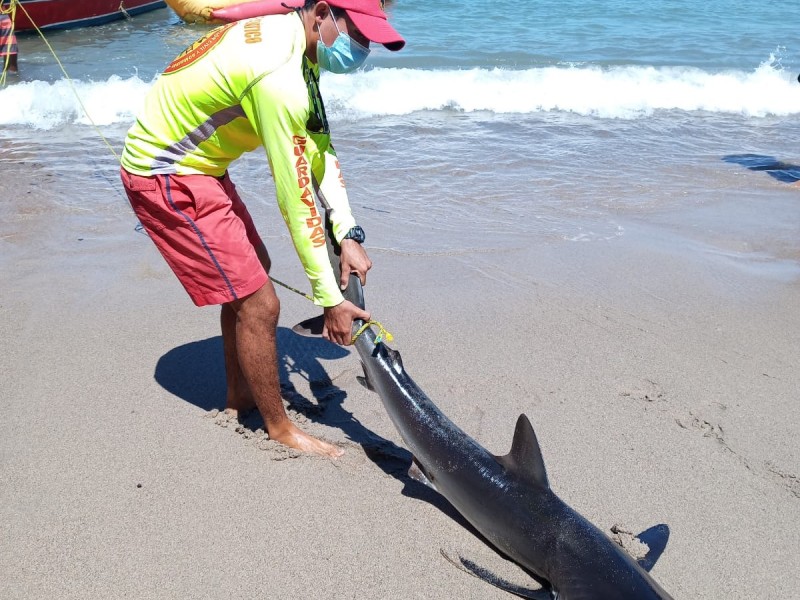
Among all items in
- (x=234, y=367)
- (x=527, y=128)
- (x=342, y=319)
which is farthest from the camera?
(x=527, y=128)

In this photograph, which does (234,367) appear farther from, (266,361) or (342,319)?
(342,319)

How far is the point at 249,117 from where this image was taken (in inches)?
115

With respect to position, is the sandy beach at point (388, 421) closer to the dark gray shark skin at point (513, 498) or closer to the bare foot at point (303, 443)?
the bare foot at point (303, 443)

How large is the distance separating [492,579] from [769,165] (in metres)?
7.58

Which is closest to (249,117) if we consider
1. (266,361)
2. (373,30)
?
(373,30)

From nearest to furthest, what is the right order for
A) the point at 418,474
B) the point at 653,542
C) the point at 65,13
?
the point at 653,542 < the point at 418,474 < the point at 65,13

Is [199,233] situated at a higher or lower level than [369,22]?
lower

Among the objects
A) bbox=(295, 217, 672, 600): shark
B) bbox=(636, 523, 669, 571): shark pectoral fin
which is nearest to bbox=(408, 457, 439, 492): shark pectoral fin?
bbox=(295, 217, 672, 600): shark

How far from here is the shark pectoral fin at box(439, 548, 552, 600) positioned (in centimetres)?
283

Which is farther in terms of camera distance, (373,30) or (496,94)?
(496,94)

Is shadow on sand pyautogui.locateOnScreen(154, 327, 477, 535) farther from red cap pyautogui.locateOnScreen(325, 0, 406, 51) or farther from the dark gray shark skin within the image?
red cap pyautogui.locateOnScreen(325, 0, 406, 51)

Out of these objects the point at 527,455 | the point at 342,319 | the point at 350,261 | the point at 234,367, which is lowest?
the point at 234,367

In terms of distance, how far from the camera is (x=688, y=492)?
340 cm

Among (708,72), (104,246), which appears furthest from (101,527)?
(708,72)
